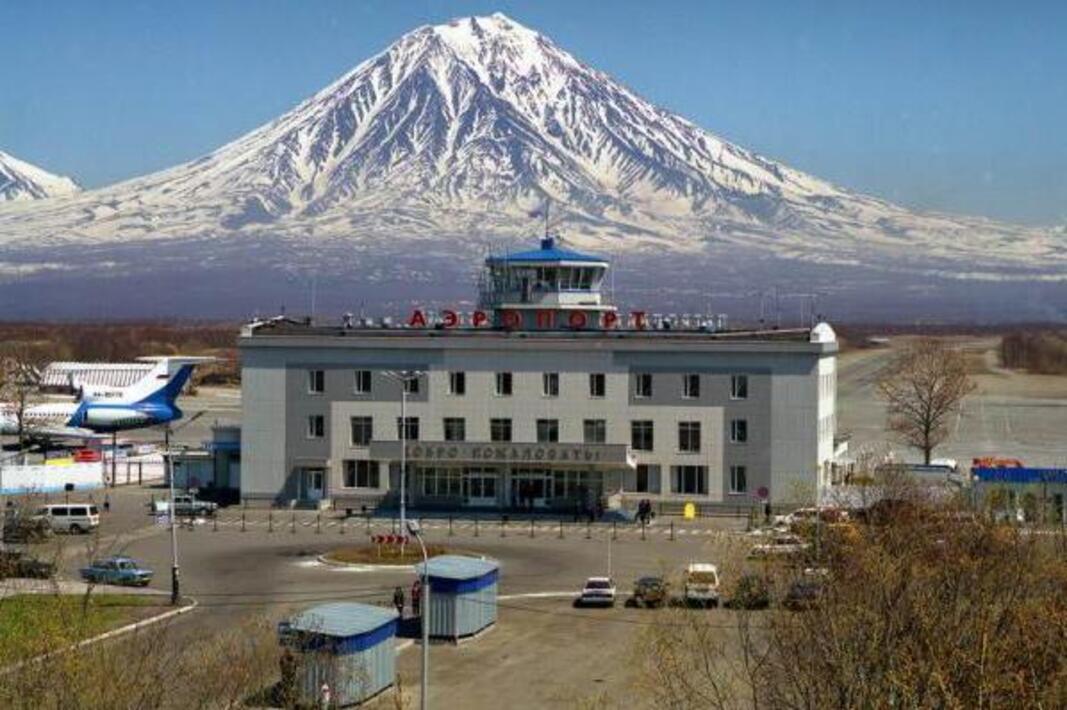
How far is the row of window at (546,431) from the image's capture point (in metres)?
58.9

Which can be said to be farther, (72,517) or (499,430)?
(499,430)

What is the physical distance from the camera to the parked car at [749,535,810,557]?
3492 cm

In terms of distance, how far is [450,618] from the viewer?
119ft

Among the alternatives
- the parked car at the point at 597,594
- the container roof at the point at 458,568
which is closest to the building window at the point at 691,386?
the parked car at the point at 597,594

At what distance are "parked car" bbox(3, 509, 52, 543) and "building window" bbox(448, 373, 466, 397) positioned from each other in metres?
14.5

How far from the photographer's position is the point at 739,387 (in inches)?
2311

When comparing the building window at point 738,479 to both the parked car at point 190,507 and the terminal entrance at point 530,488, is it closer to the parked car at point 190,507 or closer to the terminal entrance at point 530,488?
the terminal entrance at point 530,488

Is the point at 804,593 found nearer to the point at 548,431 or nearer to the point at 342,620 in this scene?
the point at 342,620

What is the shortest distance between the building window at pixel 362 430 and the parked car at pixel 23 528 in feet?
40.2

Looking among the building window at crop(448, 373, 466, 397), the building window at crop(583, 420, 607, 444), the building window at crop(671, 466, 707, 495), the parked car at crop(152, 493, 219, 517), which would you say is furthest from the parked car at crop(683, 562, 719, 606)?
the parked car at crop(152, 493, 219, 517)

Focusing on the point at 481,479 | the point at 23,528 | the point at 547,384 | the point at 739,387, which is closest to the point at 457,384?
the point at 547,384

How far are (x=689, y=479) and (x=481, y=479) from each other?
21.8ft

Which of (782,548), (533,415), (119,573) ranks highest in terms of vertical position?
(533,415)

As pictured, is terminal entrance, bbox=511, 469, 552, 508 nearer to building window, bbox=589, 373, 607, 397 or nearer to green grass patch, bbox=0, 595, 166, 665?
building window, bbox=589, 373, 607, 397
